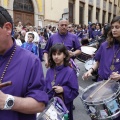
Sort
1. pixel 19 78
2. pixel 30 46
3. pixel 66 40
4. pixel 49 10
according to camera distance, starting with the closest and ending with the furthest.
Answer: pixel 19 78 < pixel 66 40 < pixel 30 46 < pixel 49 10

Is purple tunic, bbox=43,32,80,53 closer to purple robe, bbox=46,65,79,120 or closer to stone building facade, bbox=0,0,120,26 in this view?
purple robe, bbox=46,65,79,120

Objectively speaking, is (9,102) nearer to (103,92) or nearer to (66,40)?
(103,92)

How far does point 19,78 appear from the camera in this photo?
1.47 metres

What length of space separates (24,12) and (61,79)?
1689cm

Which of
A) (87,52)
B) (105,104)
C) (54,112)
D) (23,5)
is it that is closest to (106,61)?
(105,104)

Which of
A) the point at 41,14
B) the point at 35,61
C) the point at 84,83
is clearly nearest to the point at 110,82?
the point at 35,61

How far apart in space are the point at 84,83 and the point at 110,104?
4.07m

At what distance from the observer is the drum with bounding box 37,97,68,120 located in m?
2.37

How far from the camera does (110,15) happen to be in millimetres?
35438

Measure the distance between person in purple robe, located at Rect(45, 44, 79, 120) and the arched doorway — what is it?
15.4 m

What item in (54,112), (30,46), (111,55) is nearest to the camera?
(54,112)

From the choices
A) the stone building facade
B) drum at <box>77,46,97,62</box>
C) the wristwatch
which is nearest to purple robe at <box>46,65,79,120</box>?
the wristwatch

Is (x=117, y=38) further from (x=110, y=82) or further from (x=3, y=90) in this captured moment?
(x=3, y=90)

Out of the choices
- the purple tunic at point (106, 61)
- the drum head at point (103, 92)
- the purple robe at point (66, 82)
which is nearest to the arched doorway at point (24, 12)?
the purple robe at point (66, 82)
